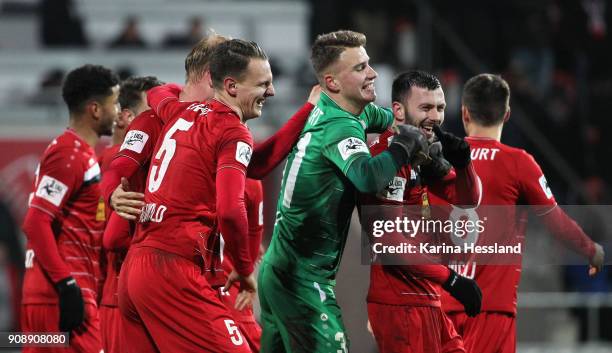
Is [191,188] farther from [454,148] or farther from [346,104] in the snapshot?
[454,148]

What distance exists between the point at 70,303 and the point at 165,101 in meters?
1.68

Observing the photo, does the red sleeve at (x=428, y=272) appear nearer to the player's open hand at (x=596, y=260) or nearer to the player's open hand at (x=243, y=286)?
the player's open hand at (x=243, y=286)

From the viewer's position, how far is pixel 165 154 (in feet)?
19.0

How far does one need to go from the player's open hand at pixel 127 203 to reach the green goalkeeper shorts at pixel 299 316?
2.66 feet

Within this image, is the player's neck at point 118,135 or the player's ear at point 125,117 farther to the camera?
the player's neck at point 118,135

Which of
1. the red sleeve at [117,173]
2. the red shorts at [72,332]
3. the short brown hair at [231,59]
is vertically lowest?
the red shorts at [72,332]

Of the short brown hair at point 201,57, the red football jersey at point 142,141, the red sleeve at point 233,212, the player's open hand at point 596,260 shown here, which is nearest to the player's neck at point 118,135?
the red football jersey at point 142,141

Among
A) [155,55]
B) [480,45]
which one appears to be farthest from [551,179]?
[155,55]

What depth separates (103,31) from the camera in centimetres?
1862

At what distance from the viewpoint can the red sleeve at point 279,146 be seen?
20.3ft

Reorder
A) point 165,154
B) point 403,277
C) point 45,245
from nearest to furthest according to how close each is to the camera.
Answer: point 165,154, point 403,277, point 45,245

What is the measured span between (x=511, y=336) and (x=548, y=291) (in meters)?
7.43

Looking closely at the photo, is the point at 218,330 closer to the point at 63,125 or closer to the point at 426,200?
the point at 426,200

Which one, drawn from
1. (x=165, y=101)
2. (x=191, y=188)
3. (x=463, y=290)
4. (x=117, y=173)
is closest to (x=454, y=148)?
(x=463, y=290)
